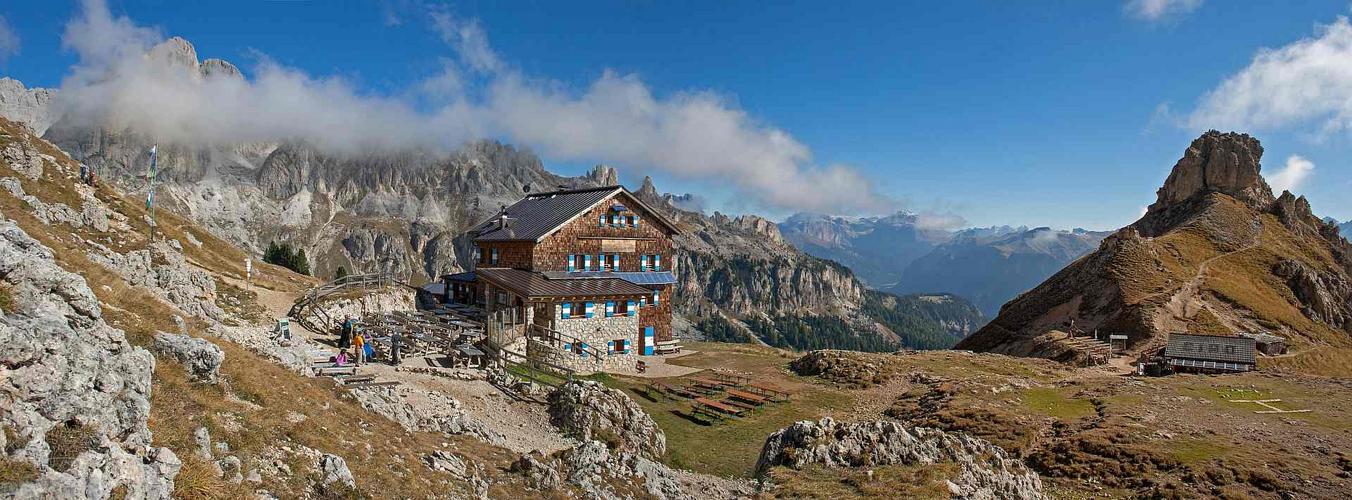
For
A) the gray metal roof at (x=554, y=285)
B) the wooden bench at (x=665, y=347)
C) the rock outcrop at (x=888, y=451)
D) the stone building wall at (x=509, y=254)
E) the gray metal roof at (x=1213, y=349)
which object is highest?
the stone building wall at (x=509, y=254)

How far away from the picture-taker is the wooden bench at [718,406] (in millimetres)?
33938

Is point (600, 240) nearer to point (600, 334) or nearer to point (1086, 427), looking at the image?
point (600, 334)

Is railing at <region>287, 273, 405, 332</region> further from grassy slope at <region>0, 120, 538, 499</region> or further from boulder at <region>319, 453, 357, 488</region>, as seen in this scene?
boulder at <region>319, 453, 357, 488</region>

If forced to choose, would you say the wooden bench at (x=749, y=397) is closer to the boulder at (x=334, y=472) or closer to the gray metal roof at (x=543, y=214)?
the gray metal roof at (x=543, y=214)

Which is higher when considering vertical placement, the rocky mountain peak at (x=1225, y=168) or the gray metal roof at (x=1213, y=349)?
the rocky mountain peak at (x=1225, y=168)

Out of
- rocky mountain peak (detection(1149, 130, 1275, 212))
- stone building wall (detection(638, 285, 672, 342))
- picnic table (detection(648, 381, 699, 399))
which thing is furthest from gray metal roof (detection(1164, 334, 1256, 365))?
rocky mountain peak (detection(1149, 130, 1275, 212))

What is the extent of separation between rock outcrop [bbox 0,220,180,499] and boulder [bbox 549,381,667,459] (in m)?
17.3

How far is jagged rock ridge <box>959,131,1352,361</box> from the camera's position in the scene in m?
65.3

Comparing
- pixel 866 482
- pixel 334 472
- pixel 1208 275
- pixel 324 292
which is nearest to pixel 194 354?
pixel 334 472

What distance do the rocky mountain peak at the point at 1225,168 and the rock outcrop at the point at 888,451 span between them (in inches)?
4182

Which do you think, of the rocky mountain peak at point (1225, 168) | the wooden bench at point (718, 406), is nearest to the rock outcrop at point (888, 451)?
the wooden bench at point (718, 406)

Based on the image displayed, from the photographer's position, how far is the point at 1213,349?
1925 inches

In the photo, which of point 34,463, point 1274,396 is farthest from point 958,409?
point 34,463

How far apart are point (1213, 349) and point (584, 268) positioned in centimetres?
5035
